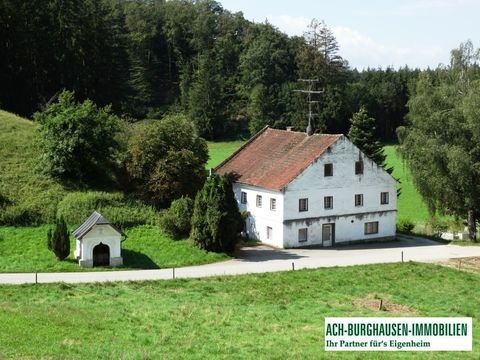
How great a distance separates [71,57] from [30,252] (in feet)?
174

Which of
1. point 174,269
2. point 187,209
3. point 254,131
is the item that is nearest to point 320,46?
point 254,131

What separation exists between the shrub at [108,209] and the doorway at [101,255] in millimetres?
6024

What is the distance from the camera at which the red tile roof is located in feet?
159

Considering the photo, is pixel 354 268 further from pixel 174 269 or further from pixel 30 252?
pixel 30 252

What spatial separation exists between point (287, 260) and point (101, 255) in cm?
1152

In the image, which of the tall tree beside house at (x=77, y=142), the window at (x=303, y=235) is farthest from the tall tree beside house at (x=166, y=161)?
the window at (x=303, y=235)

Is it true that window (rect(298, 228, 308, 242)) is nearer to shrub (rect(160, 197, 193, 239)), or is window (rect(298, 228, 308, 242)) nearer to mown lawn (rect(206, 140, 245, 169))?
shrub (rect(160, 197, 193, 239))

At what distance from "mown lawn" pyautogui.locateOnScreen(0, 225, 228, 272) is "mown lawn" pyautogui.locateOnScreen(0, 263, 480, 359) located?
5.11m

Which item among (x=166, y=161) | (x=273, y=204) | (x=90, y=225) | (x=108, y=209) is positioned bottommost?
(x=90, y=225)

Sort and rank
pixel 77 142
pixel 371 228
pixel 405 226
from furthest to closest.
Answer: pixel 405 226, pixel 371 228, pixel 77 142

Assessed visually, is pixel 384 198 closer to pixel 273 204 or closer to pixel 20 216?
pixel 273 204

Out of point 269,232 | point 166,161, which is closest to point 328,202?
point 269,232

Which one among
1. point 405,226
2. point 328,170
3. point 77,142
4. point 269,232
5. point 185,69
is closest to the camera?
point 269,232

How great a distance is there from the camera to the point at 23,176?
171 feet
